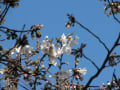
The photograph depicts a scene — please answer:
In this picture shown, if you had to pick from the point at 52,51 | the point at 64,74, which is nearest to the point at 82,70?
the point at 64,74

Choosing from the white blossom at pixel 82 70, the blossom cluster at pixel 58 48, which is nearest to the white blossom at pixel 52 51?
the blossom cluster at pixel 58 48

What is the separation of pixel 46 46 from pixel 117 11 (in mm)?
1503

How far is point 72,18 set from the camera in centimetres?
328

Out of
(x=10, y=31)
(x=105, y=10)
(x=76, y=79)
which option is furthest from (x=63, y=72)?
(x=105, y=10)

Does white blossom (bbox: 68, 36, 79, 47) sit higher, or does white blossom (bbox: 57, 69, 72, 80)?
white blossom (bbox: 68, 36, 79, 47)

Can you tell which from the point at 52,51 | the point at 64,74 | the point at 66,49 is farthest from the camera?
the point at 66,49

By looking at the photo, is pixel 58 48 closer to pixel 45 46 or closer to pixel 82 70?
pixel 45 46

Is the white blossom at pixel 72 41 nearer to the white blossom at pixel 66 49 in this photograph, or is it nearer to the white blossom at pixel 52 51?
the white blossom at pixel 66 49

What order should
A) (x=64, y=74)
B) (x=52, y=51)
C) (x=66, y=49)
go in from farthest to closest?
→ (x=66, y=49) < (x=64, y=74) < (x=52, y=51)

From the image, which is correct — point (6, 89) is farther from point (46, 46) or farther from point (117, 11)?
point (117, 11)

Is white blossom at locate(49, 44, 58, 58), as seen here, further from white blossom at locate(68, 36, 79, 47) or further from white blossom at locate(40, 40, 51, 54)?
white blossom at locate(68, 36, 79, 47)

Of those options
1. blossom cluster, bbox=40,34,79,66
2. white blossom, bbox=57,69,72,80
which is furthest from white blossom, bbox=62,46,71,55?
white blossom, bbox=57,69,72,80

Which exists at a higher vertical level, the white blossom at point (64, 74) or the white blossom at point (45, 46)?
the white blossom at point (45, 46)

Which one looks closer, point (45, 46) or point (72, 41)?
point (45, 46)
